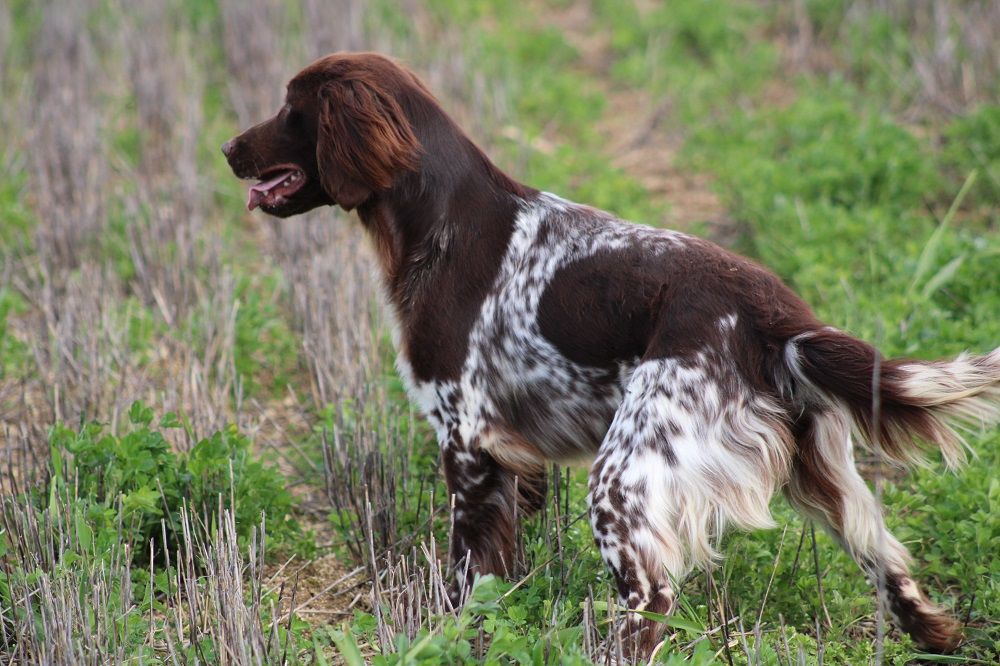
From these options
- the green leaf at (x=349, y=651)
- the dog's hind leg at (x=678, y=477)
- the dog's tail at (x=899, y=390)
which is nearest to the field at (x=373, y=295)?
the green leaf at (x=349, y=651)

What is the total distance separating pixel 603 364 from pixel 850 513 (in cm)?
74

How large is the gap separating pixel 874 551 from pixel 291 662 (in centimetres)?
150

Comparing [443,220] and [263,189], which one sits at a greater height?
[263,189]

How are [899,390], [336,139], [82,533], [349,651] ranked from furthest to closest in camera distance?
[336,139] < [82,533] < [899,390] < [349,651]

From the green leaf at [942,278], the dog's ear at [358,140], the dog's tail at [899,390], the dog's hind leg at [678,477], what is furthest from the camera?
the green leaf at [942,278]

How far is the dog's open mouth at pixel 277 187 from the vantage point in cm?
342

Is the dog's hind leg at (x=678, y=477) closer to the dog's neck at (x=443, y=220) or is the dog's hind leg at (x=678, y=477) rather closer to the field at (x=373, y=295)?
the field at (x=373, y=295)

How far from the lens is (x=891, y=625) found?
3.01m

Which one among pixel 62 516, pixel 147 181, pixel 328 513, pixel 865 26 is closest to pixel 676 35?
pixel 865 26

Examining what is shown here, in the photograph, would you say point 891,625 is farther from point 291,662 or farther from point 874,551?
point 291,662

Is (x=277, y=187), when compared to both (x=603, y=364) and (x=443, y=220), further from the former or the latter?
(x=603, y=364)

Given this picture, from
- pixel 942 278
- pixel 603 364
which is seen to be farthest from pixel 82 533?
pixel 942 278

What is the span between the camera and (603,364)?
9.89 feet

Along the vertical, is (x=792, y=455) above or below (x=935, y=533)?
above
